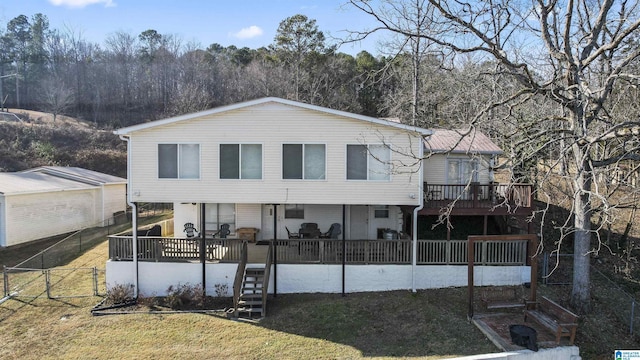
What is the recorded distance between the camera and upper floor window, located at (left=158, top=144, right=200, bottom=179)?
12422 mm

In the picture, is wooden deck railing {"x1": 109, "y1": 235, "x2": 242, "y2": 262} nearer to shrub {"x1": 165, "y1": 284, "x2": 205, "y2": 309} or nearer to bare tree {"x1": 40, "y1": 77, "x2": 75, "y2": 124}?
shrub {"x1": 165, "y1": 284, "x2": 205, "y2": 309}

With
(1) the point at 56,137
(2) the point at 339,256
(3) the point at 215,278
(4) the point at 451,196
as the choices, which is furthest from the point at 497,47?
(1) the point at 56,137

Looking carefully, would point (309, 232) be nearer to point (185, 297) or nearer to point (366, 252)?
point (366, 252)

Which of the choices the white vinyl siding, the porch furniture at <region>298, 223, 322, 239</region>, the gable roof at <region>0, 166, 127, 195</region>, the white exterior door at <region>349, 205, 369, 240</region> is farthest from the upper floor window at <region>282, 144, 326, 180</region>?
the gable roof at <region>0, 166, 127, 195</region>

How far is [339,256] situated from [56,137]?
124 ft

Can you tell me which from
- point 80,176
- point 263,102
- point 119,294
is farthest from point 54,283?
point 80,176

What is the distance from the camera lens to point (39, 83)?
53.4 metres

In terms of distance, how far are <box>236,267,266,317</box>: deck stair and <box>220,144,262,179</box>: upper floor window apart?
3280 millimetres

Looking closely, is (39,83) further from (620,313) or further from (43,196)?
(620,313)

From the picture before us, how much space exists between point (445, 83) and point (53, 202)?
2190 centimetres

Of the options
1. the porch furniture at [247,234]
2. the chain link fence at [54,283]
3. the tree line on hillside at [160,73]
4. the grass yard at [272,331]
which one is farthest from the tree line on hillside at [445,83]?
the chain link fence at [54,283]

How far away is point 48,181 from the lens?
21.2 m

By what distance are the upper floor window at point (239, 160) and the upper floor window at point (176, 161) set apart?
0.86 meters

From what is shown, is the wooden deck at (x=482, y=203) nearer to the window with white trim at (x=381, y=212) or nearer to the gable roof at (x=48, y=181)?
the window with white trim at (x=381, y=212)
